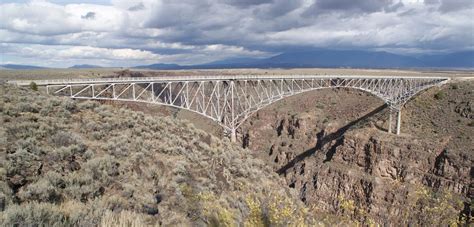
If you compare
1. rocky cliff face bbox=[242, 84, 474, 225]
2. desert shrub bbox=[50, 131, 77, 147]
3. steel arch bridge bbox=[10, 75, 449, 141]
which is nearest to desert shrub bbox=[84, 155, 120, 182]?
desert shrub bbox=[50, 131, 77, 147]

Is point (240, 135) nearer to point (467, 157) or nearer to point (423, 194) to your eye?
point (467, 157)

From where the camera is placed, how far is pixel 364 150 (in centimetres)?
4741

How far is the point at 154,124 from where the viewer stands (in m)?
17.5

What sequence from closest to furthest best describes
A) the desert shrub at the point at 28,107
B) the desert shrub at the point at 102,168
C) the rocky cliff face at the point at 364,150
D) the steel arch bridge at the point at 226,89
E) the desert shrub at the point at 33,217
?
1. the desert shrub at the point at 33,217
2. the desert shrub at the point at 102,168
3. the desert shrub at the point at 28,107
4. the steel arch bridge at the point at 226,89
5. the rocky cliff face at the point at 364,150

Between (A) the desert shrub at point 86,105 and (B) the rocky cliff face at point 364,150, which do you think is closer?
(A) the desert shrub at point 86,105

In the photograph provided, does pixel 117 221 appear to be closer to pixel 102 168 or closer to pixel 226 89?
pixel 102 168

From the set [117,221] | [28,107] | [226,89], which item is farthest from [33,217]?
[226,89]

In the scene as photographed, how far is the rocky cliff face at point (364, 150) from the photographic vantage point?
4081 centimetres

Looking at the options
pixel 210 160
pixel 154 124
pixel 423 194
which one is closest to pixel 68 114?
pixel 154 124

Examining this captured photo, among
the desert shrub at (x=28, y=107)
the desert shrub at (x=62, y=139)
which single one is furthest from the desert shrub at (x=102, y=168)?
the desert shrub at (x=28, y=107)

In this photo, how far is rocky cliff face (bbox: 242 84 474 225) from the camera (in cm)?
4081

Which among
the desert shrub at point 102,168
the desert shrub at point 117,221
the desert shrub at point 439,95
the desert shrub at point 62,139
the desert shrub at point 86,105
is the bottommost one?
the desert shrub at point 439,95

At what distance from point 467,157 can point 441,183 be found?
4.29m

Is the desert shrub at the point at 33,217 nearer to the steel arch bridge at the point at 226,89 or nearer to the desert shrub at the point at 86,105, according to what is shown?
the desert shrub at the point at 86,105
